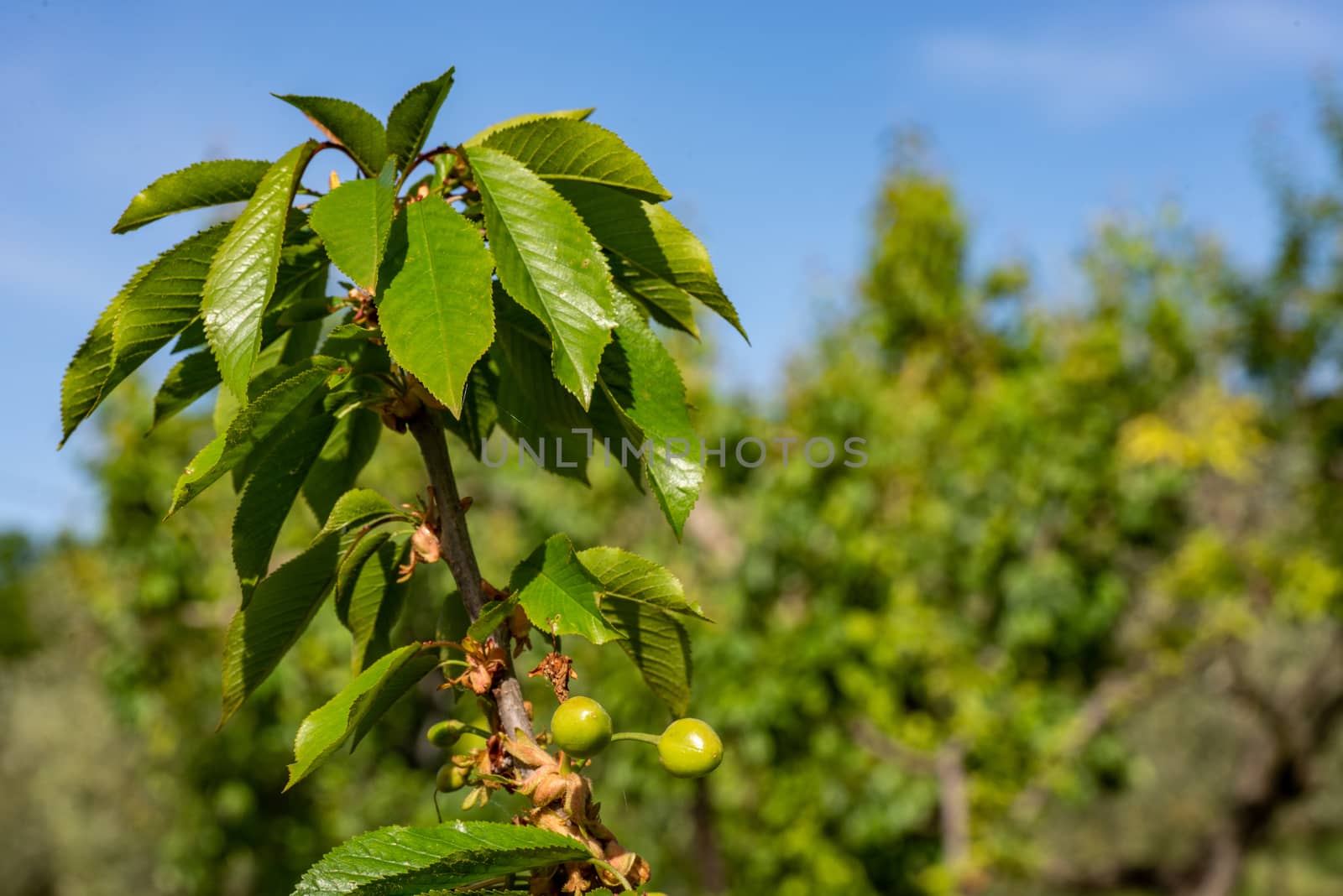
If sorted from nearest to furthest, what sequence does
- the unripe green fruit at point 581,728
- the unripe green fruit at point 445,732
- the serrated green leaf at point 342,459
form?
the unripe green fruit at point 581,728
the unripe green fruit at point 445,732
the serrated green leaf at point 342,459

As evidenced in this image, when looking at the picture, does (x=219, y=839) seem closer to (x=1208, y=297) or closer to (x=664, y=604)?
(x=664, y=604)

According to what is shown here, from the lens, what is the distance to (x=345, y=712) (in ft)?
2.38

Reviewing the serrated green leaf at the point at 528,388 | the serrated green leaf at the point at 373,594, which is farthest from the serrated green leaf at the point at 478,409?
the serrated green leaf at the point at 373,594

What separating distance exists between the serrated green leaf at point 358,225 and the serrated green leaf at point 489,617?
0.78ft

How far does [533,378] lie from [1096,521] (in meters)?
6.58

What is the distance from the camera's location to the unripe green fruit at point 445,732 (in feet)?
2.87

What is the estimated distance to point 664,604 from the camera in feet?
2.86

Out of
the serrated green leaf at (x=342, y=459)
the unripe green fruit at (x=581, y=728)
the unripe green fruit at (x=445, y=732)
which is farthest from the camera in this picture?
Answer: the serrated green leaf at (x=342, y=459)

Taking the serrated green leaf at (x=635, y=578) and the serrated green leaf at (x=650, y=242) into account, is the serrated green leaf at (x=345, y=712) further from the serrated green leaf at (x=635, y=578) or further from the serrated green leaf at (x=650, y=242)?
the serrated green leaf at (x=650, y=242)

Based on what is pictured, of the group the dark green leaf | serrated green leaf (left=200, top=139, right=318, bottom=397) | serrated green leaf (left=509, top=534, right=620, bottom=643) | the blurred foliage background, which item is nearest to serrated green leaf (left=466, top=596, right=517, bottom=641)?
serrated green leaf (left=509, top=534, right=620, bottom=643)

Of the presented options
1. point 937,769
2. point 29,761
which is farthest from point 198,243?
point 29,761

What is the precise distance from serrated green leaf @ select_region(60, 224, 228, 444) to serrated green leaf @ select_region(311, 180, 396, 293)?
120 mm

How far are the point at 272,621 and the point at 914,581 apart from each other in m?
5.92

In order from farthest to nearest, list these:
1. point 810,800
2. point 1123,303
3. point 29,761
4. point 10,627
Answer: point 10,627 → point 29,761 → point 1123,303 → point 810,800
